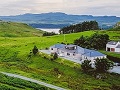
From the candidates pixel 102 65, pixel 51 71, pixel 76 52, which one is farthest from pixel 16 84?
pixel 76 52

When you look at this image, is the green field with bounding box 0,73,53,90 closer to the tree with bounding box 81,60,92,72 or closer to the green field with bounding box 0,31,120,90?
the green field with bounding box 0,31,120,90

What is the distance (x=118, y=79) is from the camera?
68875 mm

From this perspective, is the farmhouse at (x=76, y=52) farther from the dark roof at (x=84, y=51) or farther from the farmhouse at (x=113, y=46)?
the farmhouse at (x=113, y=46)

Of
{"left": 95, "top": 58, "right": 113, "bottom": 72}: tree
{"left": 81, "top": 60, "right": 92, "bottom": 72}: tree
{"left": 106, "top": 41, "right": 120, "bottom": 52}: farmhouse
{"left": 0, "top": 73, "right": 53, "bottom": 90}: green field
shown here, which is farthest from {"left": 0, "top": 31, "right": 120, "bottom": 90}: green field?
{"left": 106, "top": 41, "right": 120, "bottom": 52}: farmhouse

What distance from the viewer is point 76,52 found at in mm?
85812

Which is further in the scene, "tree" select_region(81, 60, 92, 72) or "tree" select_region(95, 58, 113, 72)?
"tree" select_region(81, 60, 92, 72)

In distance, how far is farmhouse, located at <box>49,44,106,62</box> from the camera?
80.6m

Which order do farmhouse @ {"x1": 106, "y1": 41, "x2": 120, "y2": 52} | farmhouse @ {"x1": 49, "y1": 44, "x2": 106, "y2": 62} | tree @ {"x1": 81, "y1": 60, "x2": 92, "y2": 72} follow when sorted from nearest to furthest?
1. tree @ {"x1": 81, "y1": 60, "x2": 92, "y2": 72}
2. farmhouse @ {"x1": 49, "y1": 44, "x2": 106, "y2": 62}
3. farmhouse @ {"x1": 106, "y1": 41, "x2": 120, "y2": 52}

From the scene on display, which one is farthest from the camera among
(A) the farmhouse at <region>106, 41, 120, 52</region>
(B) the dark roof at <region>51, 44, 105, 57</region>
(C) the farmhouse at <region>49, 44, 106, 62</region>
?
(A) the farmhouse at <region>106, 41, 120, 52</region>

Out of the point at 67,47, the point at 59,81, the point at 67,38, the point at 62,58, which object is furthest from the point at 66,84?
the point at 67,38

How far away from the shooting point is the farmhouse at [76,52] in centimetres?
8056

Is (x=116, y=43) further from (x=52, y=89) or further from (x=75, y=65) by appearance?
(x=52, y=89)

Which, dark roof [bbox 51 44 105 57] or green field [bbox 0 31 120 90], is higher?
dark roof [bbox 51 44 105 57]

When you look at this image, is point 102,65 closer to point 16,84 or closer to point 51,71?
point 51,71
